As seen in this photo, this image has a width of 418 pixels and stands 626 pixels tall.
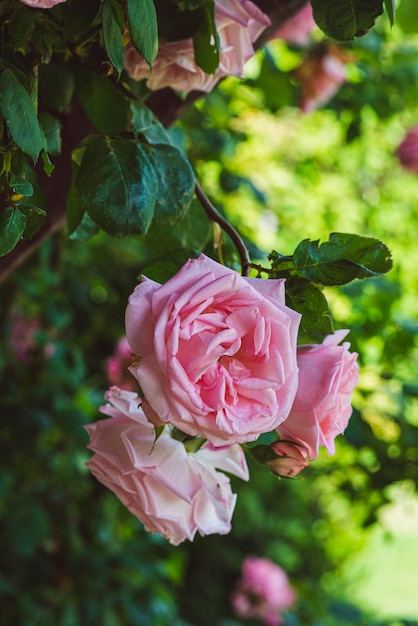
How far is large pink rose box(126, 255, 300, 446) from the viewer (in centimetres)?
39

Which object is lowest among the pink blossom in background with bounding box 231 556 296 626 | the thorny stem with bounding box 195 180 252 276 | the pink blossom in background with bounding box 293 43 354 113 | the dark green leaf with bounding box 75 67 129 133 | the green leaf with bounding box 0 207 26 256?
the pink blossom in background with bounding box 231 556 296 626

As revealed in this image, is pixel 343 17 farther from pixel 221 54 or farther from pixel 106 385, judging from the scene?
pixel 106 385

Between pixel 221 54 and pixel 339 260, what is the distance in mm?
175

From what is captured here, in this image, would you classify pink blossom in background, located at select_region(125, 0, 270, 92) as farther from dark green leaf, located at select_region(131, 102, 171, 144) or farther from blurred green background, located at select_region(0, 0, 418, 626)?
blurred green background, located at select_region(0, 0, 418, 626)

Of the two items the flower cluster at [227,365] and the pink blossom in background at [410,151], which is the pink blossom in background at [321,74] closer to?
the pink blossom in background at [410,151]

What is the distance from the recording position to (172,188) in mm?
517

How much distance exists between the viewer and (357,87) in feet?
5.23

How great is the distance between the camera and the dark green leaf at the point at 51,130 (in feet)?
1.73

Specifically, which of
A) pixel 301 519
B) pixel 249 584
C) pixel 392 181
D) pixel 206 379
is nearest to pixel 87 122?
pixel 206 379

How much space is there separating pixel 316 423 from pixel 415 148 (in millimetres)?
1794

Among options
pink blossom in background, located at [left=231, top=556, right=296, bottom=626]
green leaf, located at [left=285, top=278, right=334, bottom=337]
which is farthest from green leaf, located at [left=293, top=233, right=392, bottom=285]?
pink blossom in background, located at [left=231, top=556, right=296, bottom=626]

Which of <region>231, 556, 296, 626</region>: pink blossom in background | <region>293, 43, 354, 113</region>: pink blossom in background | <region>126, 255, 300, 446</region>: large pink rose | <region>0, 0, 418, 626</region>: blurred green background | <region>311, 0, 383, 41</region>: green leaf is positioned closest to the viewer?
<region>126, 255, 300, 446</region>: large pink rose

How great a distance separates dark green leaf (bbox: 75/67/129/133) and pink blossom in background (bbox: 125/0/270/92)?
1.0 inches

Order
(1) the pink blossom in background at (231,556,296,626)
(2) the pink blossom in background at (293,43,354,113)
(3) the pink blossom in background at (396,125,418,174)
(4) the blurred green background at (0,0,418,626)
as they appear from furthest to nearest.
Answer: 1. (1) the pink blossom in background at (231,556,296,626)
2. (3) the pink blossom in background at (396,125,418,174)
3. (2) the pink blossom in background at (293,43,354,113)
4. (4) the blurred green background at (0,0,418,626)
